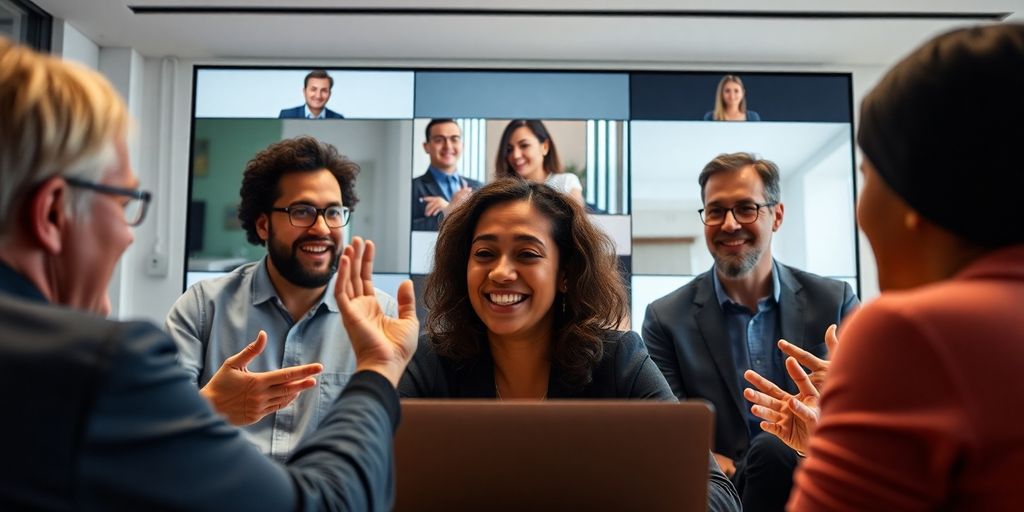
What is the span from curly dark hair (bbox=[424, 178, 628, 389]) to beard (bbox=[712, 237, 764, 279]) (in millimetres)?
962

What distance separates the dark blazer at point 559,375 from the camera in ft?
6.09

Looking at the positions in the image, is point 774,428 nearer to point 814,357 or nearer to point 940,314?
point 814,357

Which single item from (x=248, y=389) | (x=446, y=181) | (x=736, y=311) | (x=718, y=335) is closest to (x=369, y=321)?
(x=248, y=389)

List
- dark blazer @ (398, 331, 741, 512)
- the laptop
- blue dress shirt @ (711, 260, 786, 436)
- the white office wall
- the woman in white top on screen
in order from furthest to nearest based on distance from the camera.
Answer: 1. the woman in white top on screen
2. the white office wall
3. blue dress shirt @ (711, 260, 786, 436)
4. dark blazer @ (398, 331, 741, 512)
5. the laptop

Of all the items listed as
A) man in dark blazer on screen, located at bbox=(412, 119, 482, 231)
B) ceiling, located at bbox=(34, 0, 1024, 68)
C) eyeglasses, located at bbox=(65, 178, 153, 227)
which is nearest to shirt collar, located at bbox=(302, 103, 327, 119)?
ceiling, located at bbox=(34, 0, 1024, 68)

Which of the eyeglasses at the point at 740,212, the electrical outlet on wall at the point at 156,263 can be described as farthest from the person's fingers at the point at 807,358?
the electrical outlet on wall at the point at 156,263

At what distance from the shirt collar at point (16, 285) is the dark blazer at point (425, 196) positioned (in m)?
3.88

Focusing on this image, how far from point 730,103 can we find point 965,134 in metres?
4.22

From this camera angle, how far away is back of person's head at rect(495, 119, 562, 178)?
4688 millimetres

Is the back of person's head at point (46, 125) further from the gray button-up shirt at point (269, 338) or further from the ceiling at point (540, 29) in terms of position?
the ceiling at point (540, 29)

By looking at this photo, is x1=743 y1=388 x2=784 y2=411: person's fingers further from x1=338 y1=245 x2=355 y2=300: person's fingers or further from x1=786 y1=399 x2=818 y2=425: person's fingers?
x1=338 y1=245 x2=355 y2=300: person's fingers

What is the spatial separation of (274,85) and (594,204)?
2.03 m

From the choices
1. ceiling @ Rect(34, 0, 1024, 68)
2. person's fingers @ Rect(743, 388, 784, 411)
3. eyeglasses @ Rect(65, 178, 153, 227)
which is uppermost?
ceiling @ Rect(34, 0, 1024, 68)

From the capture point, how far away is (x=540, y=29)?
4.27 m
